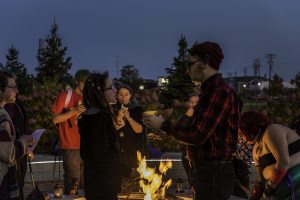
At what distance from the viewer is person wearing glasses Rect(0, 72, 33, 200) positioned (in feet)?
16.5

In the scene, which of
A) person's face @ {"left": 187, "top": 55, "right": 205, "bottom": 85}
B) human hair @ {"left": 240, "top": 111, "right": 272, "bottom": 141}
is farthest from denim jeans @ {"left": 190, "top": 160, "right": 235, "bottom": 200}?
human hair @ {"left": 240, "top": 111, "right": 272, "bottom": 141}

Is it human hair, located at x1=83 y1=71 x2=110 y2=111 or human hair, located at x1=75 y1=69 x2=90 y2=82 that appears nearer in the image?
human hair, located at x1=83 y1=71 x2=110 y2=111

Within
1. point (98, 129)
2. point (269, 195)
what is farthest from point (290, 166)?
point (98, 129)

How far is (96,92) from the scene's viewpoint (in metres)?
5.18

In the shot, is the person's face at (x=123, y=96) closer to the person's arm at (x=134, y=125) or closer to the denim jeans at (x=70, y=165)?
the person's arm at (x=134, y=125)

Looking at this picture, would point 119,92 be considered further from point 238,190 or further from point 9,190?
point 9,190

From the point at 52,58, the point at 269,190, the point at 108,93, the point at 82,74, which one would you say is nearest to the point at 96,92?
the point at 108,93

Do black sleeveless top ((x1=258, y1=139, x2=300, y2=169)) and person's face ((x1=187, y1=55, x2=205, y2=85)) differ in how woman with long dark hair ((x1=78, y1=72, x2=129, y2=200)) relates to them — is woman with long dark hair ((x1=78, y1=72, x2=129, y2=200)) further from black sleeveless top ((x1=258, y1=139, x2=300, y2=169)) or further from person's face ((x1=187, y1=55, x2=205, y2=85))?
black sleeveless top ((x1=258, y1=139, x2=300, y2=169))

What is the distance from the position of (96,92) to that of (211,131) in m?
1.64

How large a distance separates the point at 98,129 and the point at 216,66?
1379mm

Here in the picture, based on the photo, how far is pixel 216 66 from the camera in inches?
163

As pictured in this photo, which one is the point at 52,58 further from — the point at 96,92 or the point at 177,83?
the point at 96,92

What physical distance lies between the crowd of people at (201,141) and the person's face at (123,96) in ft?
2.85

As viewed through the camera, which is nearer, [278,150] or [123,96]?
[278,150]
